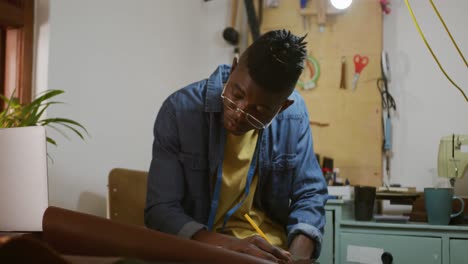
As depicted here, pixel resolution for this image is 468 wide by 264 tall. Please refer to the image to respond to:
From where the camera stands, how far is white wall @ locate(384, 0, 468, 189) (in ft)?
9.82

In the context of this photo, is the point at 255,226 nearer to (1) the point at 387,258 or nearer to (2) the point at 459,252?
(1) the point at 387,258

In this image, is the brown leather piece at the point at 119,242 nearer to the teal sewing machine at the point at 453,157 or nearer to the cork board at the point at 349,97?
the teal sewing machine at the point at 453,157

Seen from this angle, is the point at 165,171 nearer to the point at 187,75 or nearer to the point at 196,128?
the point at 196,128

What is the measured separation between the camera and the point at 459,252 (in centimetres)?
231

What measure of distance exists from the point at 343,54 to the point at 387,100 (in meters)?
0.38

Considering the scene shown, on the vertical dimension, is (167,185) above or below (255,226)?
above

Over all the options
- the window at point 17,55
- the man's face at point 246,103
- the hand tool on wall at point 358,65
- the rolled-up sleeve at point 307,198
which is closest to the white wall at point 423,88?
the hand tool on wall at point 358,65

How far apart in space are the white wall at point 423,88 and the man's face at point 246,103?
1815 mm

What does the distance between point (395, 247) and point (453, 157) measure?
0.53 meters

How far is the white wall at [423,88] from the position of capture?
299 centimetres

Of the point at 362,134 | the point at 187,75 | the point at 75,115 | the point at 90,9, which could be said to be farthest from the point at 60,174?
the point at 362,134

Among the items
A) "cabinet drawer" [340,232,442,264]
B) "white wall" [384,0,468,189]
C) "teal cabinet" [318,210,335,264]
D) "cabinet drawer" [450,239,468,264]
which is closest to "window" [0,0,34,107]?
"teal cabinet" [318,210,335,264]

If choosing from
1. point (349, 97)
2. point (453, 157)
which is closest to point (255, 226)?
point (453, 157)

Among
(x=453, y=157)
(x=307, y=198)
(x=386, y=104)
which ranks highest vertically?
(x=386, y=104)
